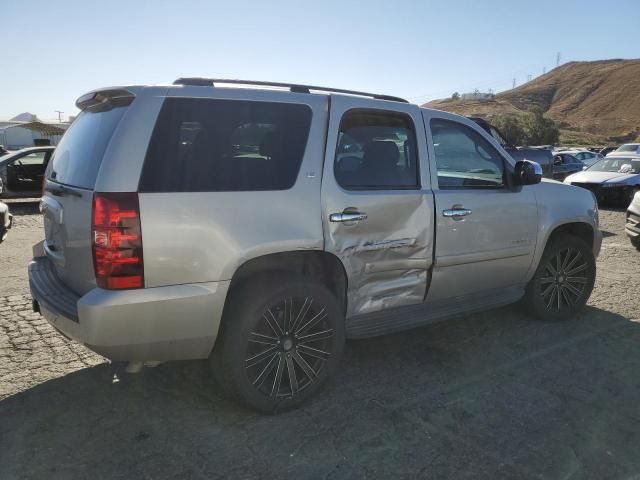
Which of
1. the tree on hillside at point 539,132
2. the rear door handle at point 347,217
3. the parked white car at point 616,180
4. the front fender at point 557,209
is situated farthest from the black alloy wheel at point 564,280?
the tree on hillside at point 539,132

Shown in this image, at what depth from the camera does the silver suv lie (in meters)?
2.70

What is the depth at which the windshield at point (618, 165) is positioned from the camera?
14.2m

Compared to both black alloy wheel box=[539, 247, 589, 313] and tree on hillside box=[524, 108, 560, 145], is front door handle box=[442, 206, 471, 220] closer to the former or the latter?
black alloy wheel box=[539, 247, 589, 313]

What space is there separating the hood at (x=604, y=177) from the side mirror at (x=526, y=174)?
11122mm

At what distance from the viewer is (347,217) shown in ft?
10.8

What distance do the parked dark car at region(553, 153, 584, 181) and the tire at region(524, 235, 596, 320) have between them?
54.8 ft

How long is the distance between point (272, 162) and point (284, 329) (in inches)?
39.5

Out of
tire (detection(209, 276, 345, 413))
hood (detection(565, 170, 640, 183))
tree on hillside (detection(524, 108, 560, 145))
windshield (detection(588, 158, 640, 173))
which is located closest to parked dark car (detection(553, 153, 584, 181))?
windshield (detection(588, 158, 640, 173))

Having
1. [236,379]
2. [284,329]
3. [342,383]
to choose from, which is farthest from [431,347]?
[236,379]

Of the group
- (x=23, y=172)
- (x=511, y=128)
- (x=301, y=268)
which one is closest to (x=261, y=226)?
(x=301, y=268)

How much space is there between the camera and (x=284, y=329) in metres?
3.17

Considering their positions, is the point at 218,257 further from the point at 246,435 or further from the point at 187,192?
the point at 246,435

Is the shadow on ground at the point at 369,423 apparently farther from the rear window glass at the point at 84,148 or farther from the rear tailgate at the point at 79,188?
the rear window glass at the point at 84,148

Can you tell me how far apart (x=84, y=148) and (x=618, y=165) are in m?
15.3
